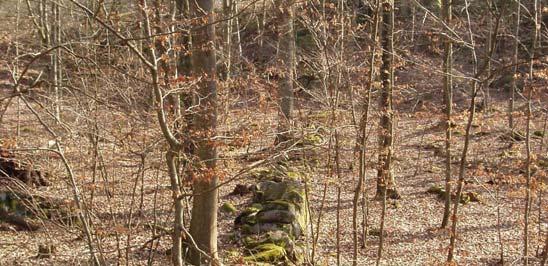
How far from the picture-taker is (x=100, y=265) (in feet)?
20.0

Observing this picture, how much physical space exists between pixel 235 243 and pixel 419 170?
857 centimetres

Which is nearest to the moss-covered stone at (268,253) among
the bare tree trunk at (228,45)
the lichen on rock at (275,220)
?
the lichen on rock at (275,220)

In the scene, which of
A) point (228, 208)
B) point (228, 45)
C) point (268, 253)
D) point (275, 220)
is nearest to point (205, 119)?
point (268, 253)

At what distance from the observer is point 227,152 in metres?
10.2

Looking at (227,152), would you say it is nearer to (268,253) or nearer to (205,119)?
(268,253)

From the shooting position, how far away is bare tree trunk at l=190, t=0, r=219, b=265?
7.53m

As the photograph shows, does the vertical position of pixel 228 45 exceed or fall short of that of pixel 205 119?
it exceeds it

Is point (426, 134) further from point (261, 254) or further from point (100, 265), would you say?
point (100, 265)

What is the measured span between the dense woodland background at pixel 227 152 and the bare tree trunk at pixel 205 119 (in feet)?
0.10

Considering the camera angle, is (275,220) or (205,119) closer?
(205,119)

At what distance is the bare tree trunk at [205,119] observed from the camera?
7.53 metres

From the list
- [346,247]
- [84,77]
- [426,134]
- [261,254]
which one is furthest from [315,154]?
[426,134]

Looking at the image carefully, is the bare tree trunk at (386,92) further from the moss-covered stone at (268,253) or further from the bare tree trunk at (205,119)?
the bare tree trunk at (205,119)

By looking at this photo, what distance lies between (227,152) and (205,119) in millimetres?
2580
